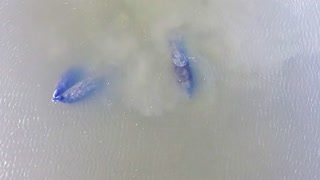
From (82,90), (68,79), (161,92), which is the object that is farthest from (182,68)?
(68,79)

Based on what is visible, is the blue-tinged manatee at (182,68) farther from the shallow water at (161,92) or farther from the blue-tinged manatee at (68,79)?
the blue-tinged manatee at (68,79)

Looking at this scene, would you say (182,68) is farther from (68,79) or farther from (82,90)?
(68,79)

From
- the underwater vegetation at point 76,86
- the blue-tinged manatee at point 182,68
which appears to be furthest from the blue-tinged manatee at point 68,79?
the blue-tinged manatee at point 182,68

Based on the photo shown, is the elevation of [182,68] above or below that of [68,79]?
above

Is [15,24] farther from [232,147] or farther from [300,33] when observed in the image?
[300,33]

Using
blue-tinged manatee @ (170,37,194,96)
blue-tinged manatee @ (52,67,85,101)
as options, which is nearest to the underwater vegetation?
blue-tinged manatee @ (52,67,85,101)

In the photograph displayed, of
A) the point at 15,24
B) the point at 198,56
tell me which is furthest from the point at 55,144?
the point at 198,56
